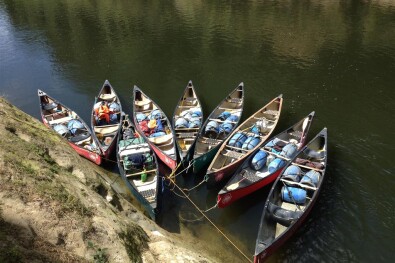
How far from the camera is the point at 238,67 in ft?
129

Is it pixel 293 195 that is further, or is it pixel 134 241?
pixel 293 195

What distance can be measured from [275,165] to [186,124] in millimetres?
7731

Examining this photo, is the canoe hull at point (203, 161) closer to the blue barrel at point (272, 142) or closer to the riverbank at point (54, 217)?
the blue barrel at point (272, 142)

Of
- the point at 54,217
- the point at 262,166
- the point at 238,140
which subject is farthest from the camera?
the point at 238,140

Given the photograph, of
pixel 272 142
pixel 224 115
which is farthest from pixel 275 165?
pixel 224 115

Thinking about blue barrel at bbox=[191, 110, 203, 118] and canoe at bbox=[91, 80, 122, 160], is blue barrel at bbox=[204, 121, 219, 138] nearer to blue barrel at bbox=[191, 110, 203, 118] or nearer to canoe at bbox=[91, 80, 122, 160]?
blue barrel at bbox=[191, 110, 203, 118]

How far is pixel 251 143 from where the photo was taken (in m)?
22.8

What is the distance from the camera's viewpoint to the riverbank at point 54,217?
337 inches

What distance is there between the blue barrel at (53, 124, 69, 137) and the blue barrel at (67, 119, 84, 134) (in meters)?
0.34

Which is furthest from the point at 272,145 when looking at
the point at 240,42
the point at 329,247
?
the point at 240,42

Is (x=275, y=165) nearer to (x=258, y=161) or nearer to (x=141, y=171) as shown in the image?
(x=258, y=161)

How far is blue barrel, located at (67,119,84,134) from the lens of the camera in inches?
999

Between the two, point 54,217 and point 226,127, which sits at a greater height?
point 54,217

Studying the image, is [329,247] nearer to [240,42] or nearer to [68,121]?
[68,121]
